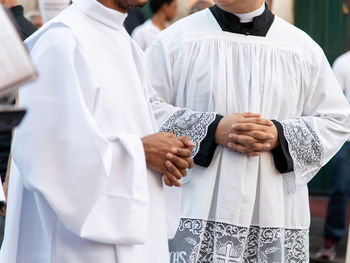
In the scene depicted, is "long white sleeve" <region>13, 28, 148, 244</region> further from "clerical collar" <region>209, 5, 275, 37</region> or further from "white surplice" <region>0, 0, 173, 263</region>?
"clerical collar" <region>209, 5, 275, 37</region>

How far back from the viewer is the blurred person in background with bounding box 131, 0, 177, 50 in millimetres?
8812

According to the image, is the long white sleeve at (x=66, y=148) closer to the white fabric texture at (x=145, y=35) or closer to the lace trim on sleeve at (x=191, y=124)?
the lace trim on sleeve at (x=191, y=124)

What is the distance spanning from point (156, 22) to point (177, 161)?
6.59 m

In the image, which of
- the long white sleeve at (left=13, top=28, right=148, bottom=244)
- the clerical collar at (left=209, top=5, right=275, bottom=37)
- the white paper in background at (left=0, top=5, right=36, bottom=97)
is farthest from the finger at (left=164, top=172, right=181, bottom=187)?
the clerical collar at (left=209, top=5, right=275, bottom=37)

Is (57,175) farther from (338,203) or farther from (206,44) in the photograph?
(338,203)

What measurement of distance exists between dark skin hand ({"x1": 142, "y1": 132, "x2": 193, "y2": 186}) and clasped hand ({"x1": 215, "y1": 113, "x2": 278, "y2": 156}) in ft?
2.54

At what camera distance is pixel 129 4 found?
2895 millimetres

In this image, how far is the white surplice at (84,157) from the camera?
2586 mm

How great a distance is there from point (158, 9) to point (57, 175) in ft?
23.5

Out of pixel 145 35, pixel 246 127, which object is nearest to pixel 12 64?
pixel 246 127

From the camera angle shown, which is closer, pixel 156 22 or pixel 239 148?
pixel 239 148

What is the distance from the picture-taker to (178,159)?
2875 millimetres

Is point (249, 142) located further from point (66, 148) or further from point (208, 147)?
point (66, 148)

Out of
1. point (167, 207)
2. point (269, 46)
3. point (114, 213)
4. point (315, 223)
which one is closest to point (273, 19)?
point (269, 46)
